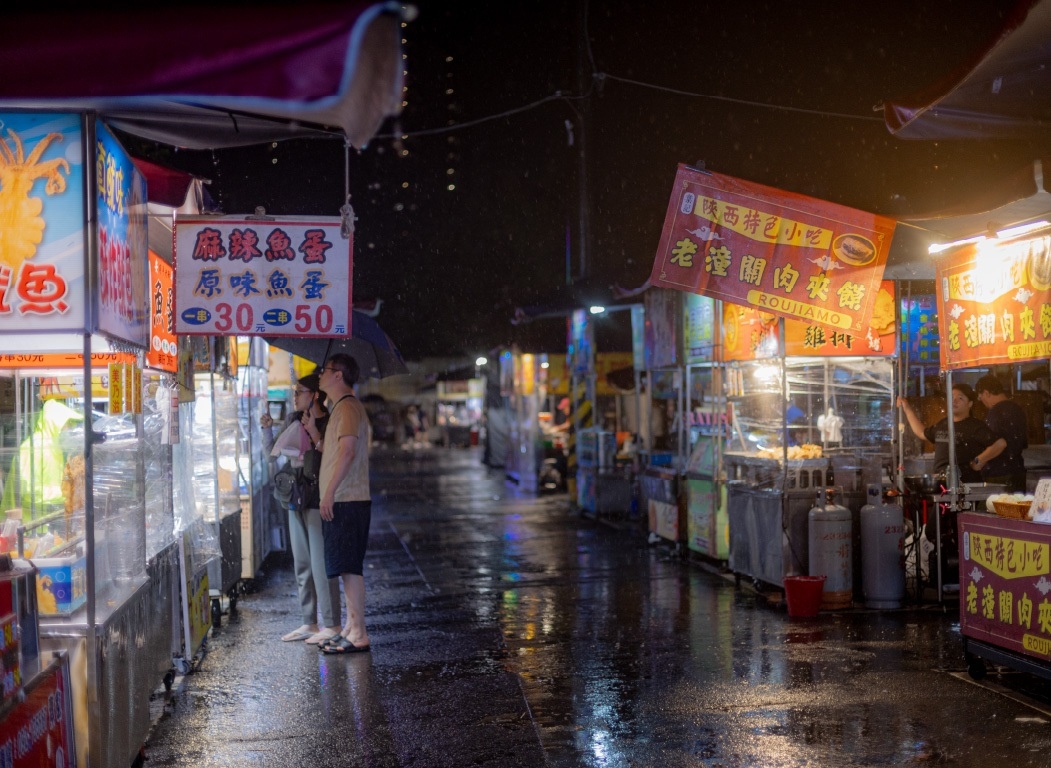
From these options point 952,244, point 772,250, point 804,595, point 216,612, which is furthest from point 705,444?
point 216,612

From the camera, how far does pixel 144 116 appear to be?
4.51 m

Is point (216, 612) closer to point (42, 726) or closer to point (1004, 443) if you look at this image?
point (42, 726)

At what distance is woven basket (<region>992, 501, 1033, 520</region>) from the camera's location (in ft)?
22.0

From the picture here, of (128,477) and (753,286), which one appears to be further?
(753,286)

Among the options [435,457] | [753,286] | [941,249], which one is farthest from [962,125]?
[435,457]

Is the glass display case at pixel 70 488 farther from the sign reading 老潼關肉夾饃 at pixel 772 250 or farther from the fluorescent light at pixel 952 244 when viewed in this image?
the fluorescent light at pixel 952 244

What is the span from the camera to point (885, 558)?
9.18 m

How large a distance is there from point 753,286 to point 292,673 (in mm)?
4886

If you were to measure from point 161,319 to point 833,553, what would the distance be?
6.14 metres

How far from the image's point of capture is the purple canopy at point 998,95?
18.3ft

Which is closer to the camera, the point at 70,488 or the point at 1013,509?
the point at 70,488

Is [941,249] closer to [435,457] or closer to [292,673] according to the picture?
[292,673]

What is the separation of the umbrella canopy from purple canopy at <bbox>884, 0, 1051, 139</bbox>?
189 inches

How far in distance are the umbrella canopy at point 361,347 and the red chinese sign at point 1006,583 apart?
5.22 metres
